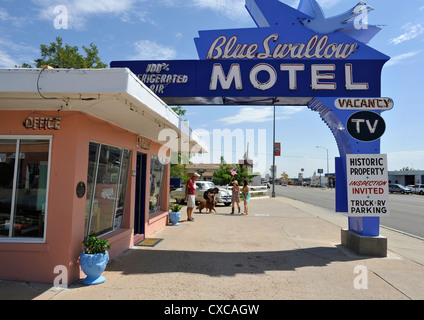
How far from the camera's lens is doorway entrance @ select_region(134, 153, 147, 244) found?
8.30 m

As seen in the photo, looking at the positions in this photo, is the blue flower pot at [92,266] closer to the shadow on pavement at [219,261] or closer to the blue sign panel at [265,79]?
the shadow on pavement at [219,261]

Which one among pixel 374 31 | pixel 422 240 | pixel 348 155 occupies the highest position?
pixel 374 31

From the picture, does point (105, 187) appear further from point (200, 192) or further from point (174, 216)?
point (200, 192)

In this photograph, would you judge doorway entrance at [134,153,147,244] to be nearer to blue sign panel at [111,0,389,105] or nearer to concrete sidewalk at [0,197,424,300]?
concrete sidewalk at [0,197,424,300]

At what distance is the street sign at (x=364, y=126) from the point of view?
689cm

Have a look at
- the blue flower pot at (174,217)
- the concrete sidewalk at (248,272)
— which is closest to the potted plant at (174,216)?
the blue flower pot at (174,217)

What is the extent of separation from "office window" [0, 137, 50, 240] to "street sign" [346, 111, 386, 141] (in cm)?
668

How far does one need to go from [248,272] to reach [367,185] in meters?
3.64

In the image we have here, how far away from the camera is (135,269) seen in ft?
18.1

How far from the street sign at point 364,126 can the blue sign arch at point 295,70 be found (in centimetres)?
2

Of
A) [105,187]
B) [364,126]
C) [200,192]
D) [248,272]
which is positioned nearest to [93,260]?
[105,187]

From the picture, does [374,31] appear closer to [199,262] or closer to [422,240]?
[422,240]
